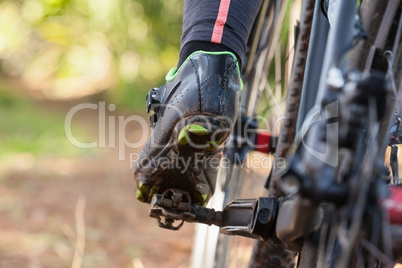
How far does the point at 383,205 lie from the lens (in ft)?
1.91

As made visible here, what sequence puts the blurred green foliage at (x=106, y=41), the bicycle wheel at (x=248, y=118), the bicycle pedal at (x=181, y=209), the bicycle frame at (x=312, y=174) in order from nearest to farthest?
the bicycle frame at (x=312, y=174) < the bicycle pedal at (x=181, y=209) < the bicycle wheel at (x=248, y=118) < the blurred green foliage at (x=106, y=41)

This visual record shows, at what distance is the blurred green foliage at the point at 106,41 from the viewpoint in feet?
29.5

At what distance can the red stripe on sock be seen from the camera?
3.41 feet

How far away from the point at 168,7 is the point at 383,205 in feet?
28.5

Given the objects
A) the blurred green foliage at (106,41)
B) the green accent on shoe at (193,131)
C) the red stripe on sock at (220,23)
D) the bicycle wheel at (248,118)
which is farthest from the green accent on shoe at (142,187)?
the blurred green foliage at (106,41)

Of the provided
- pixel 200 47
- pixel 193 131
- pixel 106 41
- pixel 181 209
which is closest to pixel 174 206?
pixel 181 209

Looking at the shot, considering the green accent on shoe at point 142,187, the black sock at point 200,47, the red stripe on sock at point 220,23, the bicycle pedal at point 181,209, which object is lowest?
the bicycle pedal at point 181,209

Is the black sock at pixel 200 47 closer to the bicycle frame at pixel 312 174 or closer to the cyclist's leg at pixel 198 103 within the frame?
the cyclist's leg at pixel 198 103

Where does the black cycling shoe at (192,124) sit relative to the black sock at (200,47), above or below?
below

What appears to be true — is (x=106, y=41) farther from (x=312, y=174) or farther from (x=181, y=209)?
(x=312, y=174)

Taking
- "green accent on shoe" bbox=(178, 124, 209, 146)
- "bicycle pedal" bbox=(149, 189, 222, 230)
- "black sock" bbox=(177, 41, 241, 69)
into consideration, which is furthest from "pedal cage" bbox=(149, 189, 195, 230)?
"black sock" bbox=(177, 41, 241, 69)

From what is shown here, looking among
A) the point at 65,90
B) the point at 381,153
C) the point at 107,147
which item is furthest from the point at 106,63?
the point at 381,153

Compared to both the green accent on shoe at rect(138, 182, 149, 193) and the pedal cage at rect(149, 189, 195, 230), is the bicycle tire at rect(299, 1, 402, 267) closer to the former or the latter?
the pedal cage at rect(149, 189, 195, 230)

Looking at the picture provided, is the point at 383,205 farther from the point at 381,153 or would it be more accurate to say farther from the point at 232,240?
the point at 232,240
